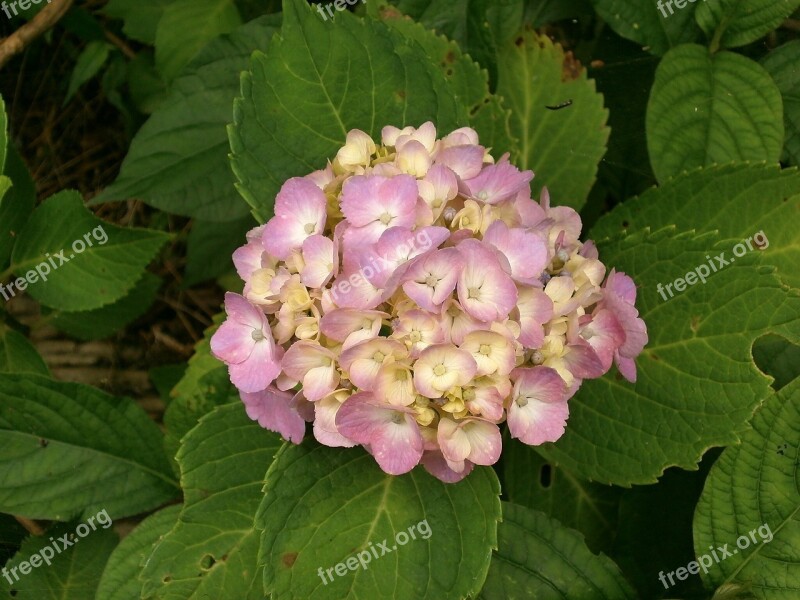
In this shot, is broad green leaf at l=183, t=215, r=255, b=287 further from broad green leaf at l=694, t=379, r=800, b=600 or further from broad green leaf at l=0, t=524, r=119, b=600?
broad green leaf at l=694, t=379, r=800, b=600

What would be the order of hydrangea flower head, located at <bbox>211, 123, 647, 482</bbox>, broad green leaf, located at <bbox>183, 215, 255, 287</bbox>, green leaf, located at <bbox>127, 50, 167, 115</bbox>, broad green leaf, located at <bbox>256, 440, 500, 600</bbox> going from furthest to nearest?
green leaf, located at <bbox>127, 50, 167, 115</bbox>, broad green leaf, located at <bbox>183, 215, 255, 287</bbox>, broad green leaf, located at <bbox>256, 440, 500, 600</bbox>, hydrangea flower head, located at <bbox>211, 123, 647, 482</bbox>

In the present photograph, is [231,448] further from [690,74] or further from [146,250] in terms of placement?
[690,74]

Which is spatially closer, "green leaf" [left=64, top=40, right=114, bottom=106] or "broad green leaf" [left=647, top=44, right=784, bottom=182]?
"broad green leaf" [left=647, top=44, right=784, bottom=182]

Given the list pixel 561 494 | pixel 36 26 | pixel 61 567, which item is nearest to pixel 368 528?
pixel 561 494

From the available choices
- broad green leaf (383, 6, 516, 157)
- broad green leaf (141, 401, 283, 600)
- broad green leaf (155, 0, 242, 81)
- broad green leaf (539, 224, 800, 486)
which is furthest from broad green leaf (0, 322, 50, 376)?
broad green leaf (539, 224, 800, 486)

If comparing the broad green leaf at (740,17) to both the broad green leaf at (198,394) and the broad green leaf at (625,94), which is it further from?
the broad green leaf at (198,394)

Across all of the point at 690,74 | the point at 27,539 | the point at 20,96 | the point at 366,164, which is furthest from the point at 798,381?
the point at 20,96

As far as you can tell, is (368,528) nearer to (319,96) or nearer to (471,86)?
(319,96)
